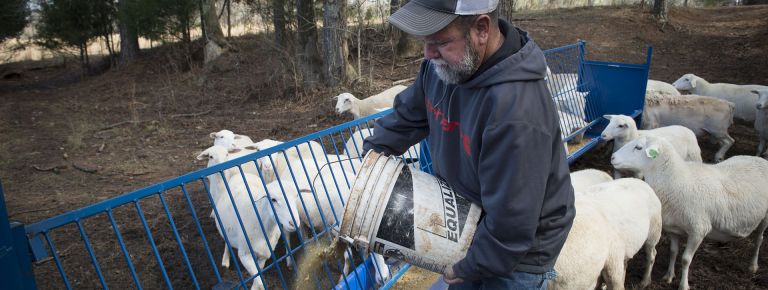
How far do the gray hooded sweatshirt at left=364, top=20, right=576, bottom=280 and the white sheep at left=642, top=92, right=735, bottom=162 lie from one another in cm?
723

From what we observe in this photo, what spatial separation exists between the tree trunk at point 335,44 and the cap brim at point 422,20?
8.83m

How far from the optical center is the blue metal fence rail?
89.4 inches

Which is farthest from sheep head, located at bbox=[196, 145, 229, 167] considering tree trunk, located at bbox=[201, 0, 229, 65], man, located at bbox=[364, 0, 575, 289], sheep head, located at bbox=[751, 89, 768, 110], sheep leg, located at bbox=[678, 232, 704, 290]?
tree trunk, located at bbox=[201, 0, 229, 65]

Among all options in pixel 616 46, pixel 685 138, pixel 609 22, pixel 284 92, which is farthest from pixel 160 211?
pixel 609 22

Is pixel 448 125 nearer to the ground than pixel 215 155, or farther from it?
farther from it

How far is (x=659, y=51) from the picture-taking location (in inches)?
603

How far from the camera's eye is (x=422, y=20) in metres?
1.67

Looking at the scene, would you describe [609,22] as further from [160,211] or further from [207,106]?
[160,211]

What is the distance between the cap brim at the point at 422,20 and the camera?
5.34 ft

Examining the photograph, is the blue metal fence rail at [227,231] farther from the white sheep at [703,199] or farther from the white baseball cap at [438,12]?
the white sheep at [703,199]

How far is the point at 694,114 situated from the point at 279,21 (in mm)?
9543

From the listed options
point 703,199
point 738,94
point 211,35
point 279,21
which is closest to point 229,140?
point 703,199

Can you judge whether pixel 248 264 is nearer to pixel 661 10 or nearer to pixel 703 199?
pixel 703 199

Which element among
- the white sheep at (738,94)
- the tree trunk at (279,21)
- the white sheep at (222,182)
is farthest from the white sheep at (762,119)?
the tree trunk at (279,21)
